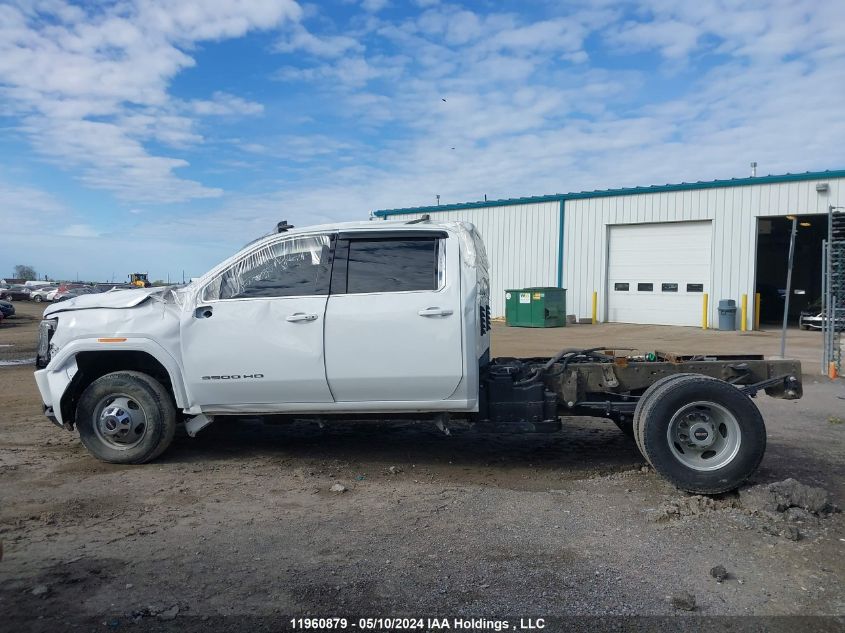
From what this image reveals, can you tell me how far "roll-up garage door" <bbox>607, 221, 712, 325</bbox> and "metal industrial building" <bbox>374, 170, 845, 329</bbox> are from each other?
36 millimetres

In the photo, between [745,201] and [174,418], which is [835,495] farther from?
[745,201]

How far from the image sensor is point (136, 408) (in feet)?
19.2

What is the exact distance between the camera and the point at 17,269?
331 feet

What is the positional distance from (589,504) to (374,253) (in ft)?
8.51

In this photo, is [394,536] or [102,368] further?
[102,368]

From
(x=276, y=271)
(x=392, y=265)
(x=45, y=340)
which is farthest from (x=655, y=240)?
(x=45, y=340)

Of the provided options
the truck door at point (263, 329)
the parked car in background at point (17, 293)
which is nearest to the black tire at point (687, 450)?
the truck door at point (263, 329)

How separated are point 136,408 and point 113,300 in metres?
0.95

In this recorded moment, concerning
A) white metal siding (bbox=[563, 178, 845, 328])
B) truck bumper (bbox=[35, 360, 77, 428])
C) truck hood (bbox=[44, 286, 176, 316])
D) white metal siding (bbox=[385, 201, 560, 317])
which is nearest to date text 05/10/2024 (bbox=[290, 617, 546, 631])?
truck hood (bbox=[44, 286, 176, 316])

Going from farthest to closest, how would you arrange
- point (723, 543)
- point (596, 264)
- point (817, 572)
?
1. point (596, 264)
2. point (723, 543)
3. point (817, 572)

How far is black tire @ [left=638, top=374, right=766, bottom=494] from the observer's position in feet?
16.5

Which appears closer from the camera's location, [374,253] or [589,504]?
[589,504]

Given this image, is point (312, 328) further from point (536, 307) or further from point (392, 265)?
point (536, 307)

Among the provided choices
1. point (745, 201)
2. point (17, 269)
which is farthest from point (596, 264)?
point (17, 269)
